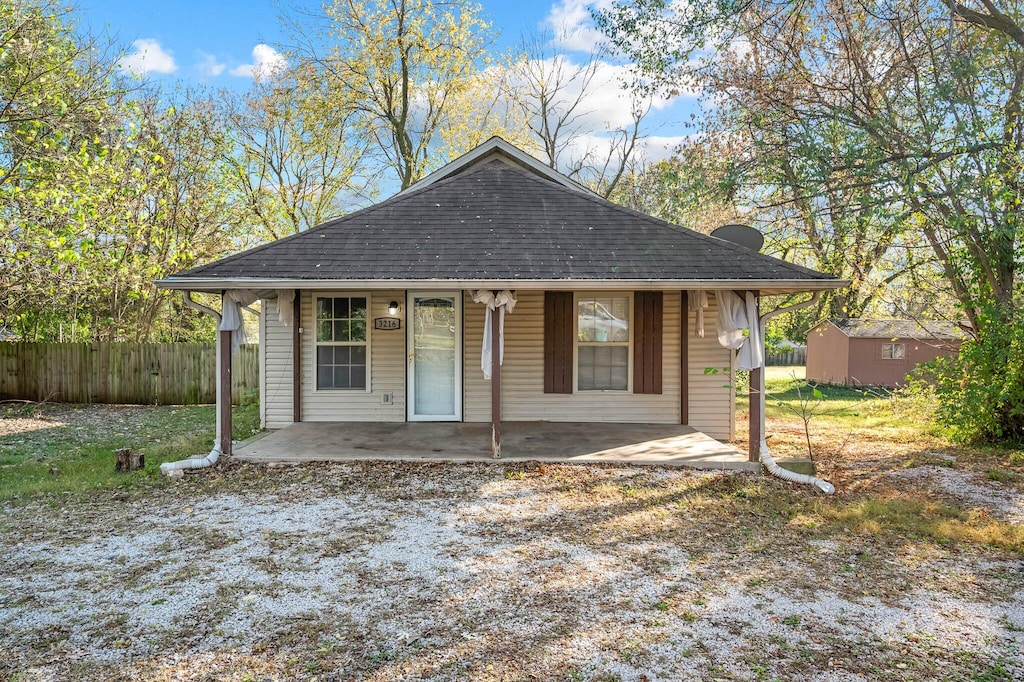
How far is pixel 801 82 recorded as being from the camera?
32.4 ft

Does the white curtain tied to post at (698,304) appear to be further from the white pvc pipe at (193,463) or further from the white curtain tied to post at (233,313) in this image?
the white pvc pipe at (193,463)

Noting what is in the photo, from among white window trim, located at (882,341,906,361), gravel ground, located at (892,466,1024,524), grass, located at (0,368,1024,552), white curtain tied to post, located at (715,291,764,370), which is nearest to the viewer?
grass, located at (0,368,1024,552)

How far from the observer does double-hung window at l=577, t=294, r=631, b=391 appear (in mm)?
8531

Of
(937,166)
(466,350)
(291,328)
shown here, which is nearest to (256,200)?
(291,328)

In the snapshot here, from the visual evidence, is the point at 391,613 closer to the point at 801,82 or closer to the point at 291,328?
the point at 291,328

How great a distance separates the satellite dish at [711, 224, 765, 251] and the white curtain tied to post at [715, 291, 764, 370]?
1761 mm

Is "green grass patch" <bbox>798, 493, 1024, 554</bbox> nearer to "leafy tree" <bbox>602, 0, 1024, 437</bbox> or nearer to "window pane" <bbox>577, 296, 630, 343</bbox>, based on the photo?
"leafy tree" <bbox>602, 0, 1024, 437</bbox>

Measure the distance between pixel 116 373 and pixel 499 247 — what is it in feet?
36.5

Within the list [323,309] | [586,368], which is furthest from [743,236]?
[323,309]

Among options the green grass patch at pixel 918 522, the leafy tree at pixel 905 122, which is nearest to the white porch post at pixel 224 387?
the green grass patch at pixel 918 522

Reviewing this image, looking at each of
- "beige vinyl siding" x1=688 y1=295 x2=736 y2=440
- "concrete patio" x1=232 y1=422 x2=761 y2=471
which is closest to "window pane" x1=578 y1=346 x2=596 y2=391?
"concrete patio" x1=232 y1=422 x2=761 y2=471

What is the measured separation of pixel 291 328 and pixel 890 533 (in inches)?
307

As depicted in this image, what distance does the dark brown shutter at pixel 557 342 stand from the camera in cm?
844

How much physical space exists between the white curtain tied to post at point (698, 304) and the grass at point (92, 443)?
6.86m
